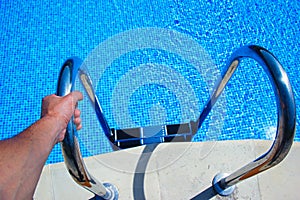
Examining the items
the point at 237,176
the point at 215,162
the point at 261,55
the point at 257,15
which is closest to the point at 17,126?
the point at 215,162

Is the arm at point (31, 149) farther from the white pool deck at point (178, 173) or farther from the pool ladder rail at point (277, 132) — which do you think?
the white pool deck at point (178, 173)

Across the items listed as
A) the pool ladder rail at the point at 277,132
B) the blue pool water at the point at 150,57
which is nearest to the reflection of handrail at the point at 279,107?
the pool ladder rail at the point at 277,132

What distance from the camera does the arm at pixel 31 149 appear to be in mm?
1107

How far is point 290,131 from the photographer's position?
134cm

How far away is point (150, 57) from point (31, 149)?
9.05ft

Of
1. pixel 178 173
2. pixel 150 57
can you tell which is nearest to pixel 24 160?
pixel 178 173

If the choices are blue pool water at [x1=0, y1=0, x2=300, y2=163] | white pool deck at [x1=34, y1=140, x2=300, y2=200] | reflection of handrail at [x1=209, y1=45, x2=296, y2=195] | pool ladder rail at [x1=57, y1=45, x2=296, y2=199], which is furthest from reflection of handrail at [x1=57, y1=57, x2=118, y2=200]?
blue pool water at [x1=0, y1=0, x2=300, y2=163]

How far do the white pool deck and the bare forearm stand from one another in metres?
0.95

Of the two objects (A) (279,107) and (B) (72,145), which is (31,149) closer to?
(B) (72,145)

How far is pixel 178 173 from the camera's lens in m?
2.17

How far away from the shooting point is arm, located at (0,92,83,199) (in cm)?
111

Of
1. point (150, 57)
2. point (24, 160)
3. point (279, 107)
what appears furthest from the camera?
point (150, 57)

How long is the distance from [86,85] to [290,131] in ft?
4.05

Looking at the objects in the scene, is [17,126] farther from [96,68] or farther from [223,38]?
[223,38]
